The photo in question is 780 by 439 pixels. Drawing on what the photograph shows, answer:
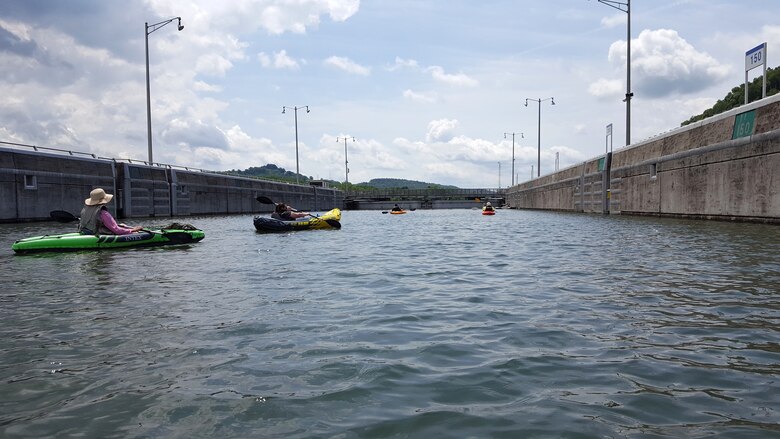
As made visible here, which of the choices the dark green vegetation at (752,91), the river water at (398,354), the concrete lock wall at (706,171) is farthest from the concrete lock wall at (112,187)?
the dark green vegetation at (752,91)

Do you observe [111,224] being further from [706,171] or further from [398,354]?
[706,171]

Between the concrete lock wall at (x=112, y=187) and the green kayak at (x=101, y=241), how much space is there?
1687cm

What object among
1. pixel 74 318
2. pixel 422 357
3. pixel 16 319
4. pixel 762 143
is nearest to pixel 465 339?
pixel 422 357

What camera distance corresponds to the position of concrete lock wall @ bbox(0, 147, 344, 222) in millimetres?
29500

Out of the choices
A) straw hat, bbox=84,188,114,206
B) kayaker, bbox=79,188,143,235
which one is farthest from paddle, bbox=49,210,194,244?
straw hat, bbox=84,188,114,206

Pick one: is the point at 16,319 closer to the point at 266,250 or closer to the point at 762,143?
the point at 266,250

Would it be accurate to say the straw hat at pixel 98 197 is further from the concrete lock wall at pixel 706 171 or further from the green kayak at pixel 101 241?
the concrete lock wall at pixel 706 171

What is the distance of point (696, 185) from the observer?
25.2 m

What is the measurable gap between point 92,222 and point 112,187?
23.4 m

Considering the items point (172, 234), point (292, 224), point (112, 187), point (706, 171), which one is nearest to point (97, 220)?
point (172, 234)

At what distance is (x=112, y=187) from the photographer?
1464 inches

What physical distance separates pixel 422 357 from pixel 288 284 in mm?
5160

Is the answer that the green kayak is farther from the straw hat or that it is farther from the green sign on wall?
the green sign on wall

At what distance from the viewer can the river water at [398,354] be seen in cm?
368
